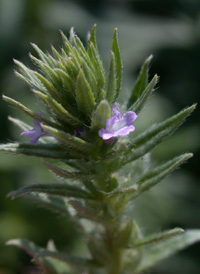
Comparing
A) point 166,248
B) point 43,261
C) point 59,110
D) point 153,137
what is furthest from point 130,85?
point 59,110

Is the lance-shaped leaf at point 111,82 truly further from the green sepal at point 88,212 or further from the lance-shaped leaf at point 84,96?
the green sepal at point 88,212

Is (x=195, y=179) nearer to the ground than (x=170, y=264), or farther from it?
farther from it

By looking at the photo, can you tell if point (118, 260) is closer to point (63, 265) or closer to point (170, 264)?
point (63, 265)

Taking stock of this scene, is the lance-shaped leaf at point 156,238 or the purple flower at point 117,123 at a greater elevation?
the purple flower at point 117,123

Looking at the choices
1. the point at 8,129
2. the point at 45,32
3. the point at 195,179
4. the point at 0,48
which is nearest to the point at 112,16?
the point at 45,32

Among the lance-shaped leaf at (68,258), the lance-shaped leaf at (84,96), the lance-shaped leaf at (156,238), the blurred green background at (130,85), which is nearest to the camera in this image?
the lance-shaped leaf at (84,96)

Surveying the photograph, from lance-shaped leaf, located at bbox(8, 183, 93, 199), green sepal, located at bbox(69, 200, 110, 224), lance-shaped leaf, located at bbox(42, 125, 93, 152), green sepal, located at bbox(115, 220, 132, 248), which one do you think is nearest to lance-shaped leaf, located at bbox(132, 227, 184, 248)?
green sepal, located at bbox(115, 220, 132, 248)

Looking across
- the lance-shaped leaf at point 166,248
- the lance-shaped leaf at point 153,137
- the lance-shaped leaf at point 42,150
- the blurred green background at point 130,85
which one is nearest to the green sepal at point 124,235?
the lance-shaped leaf at point 166,248
